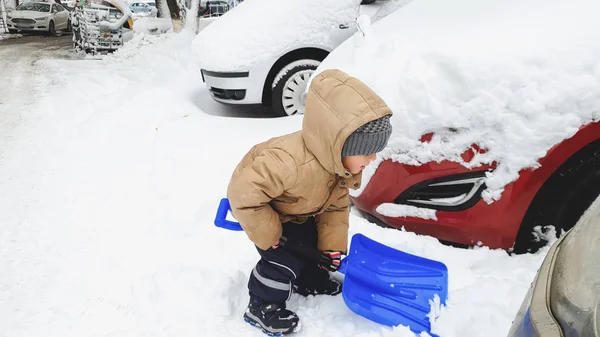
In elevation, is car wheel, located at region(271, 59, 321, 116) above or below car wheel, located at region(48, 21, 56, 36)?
above

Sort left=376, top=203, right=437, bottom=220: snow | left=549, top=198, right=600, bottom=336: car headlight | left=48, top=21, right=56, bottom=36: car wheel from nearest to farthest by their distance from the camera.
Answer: left=549, top=198, right=600, bottom=336: car headlight → left=376, top=203, right=437, bottom=220: snow → left=48, top=21, right=56, bottom=36: car wheel

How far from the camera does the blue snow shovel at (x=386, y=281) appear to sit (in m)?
1.94

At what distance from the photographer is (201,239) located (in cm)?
258

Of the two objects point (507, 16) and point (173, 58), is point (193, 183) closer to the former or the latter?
point (507, 16)

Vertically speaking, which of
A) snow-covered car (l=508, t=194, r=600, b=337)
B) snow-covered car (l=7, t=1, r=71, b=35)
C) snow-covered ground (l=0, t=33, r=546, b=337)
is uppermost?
snow-covered car (l=508, t=194, r=600, b=337)

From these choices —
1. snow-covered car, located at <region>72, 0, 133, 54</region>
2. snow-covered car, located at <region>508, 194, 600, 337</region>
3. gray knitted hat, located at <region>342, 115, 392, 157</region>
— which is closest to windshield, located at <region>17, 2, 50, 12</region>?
snow-covered car, located at <region>72, 0, 133, 54</region>

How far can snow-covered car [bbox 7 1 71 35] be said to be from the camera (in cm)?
1546

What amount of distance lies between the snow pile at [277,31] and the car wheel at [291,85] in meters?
0.20

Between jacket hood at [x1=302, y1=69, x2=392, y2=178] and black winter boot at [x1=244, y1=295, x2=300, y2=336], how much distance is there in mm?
711

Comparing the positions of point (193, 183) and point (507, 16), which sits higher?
point (507, 16)

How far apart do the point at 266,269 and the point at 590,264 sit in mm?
1277

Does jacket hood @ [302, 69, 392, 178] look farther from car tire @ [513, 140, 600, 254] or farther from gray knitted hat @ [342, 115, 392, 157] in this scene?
car tire @ [513, 140, 600, 254]

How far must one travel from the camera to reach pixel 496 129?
1.94 m

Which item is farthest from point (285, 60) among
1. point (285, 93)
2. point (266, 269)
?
point (266, 269)
